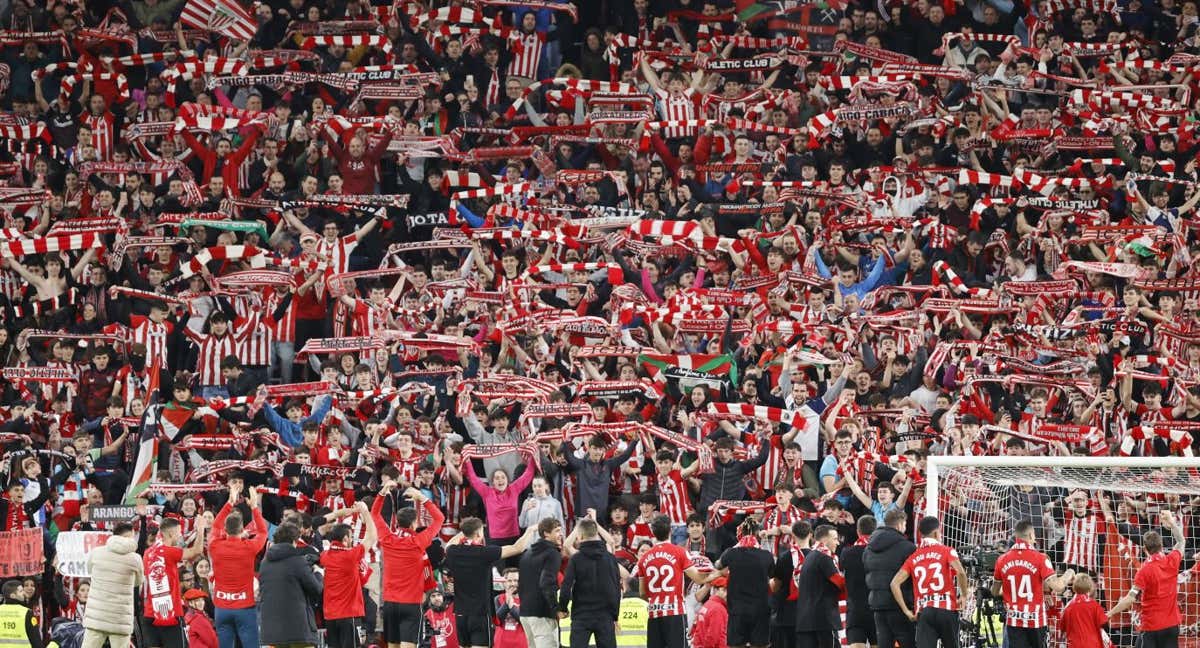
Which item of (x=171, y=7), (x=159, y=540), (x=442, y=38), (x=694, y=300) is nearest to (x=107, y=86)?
(x=171, y=7)

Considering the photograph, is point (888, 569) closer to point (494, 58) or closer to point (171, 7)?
point (494, 58)

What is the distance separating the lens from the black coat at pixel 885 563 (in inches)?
709

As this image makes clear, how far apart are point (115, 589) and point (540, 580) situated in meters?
3.49

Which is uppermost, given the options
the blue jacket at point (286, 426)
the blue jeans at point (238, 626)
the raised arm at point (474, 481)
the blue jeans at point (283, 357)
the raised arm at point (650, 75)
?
the raised arm at point (650, 75)

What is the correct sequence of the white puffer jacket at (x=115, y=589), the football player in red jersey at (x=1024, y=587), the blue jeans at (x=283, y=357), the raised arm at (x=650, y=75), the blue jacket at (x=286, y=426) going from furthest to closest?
the raised arm at (x=650, y=75) → the blue jeans at (x=283, y=357) → the blue jacket at (x=286, y=426) → the white puffer jacket at (x=115, y=589) → the football player in red jersey at (x=1024, y=587)

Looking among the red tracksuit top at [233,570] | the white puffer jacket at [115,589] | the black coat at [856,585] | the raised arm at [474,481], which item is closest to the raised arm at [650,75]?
the raised arm at [474,481]

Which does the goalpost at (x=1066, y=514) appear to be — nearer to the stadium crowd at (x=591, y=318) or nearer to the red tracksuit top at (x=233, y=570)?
the stadium crowd at (x=591, y=318)

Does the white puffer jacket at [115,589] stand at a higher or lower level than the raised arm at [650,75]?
lower

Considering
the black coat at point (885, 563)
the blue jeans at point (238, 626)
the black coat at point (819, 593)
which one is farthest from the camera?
the blue jeans at point (238, 626)

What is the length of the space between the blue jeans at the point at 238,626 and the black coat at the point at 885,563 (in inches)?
205

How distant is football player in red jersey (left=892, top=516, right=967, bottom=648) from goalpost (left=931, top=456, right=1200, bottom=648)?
41.6 inches

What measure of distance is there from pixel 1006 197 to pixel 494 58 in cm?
716

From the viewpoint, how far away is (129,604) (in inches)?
719

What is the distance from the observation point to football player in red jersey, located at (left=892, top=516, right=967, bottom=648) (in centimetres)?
1769
